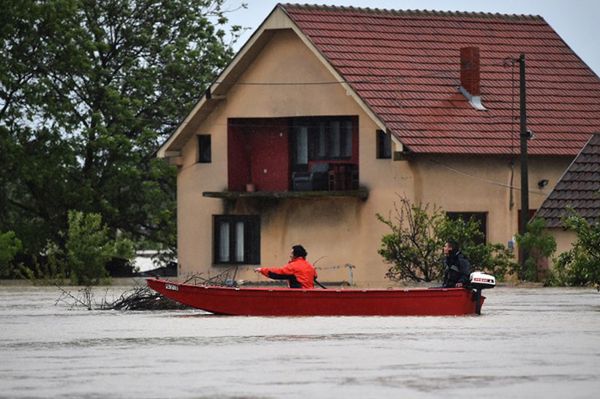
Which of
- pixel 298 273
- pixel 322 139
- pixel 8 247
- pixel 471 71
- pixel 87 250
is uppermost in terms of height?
pixel 471 71

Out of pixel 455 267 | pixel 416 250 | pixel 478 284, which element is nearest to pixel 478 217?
pixel 416 250

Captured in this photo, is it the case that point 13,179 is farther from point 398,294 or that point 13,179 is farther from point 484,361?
point 484,361

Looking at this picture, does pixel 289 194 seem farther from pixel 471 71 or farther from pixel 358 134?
pixel 471 71

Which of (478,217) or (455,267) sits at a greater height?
(478,217)

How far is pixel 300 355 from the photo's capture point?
90.8 feet

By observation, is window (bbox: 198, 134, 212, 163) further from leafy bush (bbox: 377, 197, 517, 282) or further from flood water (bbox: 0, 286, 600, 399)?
flood water (bbox: 0, 286, 600, 399)

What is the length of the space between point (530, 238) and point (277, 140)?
32.4 feet

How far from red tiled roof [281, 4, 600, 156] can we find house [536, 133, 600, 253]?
1.86 meters

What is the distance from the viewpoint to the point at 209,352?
93.6 ft

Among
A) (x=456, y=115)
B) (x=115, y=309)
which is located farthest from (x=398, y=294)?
(x=456, y=115)

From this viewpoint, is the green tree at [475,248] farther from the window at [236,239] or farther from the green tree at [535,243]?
the window at [236,239]

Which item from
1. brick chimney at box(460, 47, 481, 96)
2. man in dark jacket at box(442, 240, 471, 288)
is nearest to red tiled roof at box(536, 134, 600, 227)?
brick chimney at box(460, 47, 481, 96)

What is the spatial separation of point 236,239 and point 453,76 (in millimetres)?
8555

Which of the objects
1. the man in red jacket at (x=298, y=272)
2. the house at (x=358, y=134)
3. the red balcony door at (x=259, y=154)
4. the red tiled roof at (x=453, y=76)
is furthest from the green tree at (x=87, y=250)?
the man in red jacket at (x=298, y=272)
